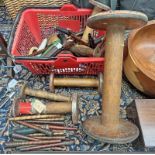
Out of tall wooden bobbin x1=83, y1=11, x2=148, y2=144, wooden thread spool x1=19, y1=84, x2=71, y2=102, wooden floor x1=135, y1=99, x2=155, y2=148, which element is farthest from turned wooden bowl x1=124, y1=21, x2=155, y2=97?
wooden thread spool x1=19, y1=84, x2=71, y2=102

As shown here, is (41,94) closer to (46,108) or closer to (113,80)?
(46,108)

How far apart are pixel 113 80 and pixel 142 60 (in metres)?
0.32

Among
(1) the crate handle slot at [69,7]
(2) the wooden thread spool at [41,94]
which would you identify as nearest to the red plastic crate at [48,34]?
(1) the crate handle slot at [69,7]

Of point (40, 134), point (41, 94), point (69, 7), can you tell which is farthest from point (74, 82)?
point (69, 7)

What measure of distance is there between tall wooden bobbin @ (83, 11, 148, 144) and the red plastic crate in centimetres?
21

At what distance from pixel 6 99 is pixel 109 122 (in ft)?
1.66

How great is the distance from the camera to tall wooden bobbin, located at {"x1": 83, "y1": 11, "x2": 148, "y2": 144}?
91cm

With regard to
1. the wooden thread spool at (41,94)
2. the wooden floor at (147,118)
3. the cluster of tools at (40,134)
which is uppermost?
the wooden thread spool at (41,94)

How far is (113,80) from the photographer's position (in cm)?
103

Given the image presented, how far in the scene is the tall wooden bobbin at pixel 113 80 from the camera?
0.91 metres

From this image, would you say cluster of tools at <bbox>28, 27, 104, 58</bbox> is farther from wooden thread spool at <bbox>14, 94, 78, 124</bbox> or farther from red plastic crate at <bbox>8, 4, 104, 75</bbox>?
wooden thread spool at <bbox>14, 94, 78, 124</bbox>

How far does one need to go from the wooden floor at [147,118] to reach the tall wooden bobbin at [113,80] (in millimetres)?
35

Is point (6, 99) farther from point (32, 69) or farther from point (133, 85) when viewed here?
point (133, 85)

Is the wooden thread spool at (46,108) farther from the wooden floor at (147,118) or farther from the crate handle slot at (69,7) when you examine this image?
the crate handle slot at (69,7)
